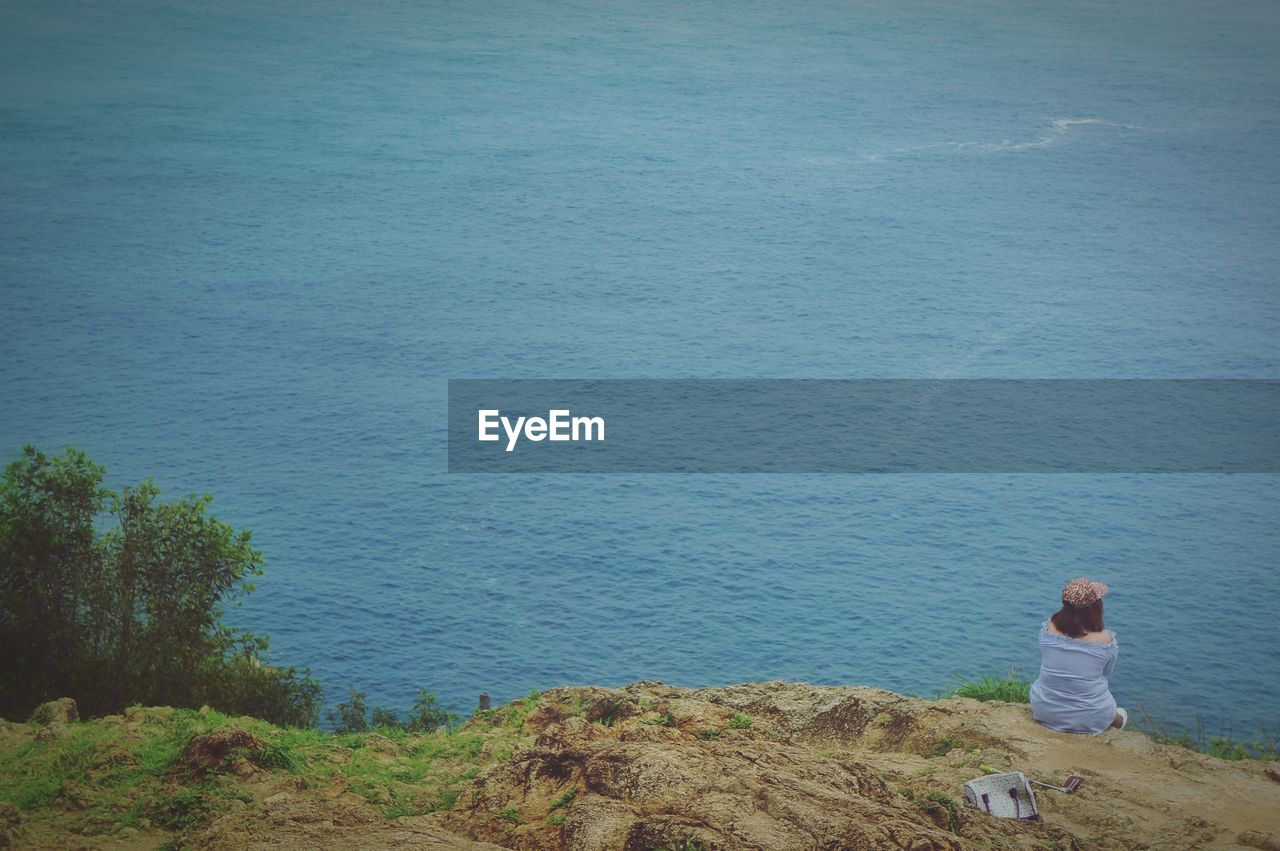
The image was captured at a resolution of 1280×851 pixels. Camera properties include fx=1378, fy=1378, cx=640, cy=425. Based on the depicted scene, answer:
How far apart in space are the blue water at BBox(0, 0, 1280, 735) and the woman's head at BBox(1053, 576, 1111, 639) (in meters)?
53.7

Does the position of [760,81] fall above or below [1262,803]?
above

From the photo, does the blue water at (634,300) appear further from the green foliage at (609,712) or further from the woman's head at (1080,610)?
the woman's head at (1080,610)

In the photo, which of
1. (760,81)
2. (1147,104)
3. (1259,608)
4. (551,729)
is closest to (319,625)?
(1259,608)

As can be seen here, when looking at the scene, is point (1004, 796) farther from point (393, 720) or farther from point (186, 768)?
point (393, 720)

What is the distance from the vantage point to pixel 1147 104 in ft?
574

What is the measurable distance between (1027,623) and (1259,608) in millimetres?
14202

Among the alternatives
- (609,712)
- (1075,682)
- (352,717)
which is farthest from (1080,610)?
(352,717)

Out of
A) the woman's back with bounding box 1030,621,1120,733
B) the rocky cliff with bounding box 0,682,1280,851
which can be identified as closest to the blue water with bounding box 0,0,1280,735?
the woman's back with bounding box 1030,621,1120,733

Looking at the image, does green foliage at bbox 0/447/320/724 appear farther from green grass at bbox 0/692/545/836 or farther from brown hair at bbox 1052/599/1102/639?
brown hair at bbox 1052/599/1102/639

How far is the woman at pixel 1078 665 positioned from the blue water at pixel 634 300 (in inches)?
2071

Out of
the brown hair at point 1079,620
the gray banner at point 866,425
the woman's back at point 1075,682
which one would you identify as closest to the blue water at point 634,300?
the gray banner at point 866,425

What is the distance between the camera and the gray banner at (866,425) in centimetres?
10412

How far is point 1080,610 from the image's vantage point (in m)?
21.5

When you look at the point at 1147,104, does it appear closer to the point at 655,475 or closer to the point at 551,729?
the point at 655,475
